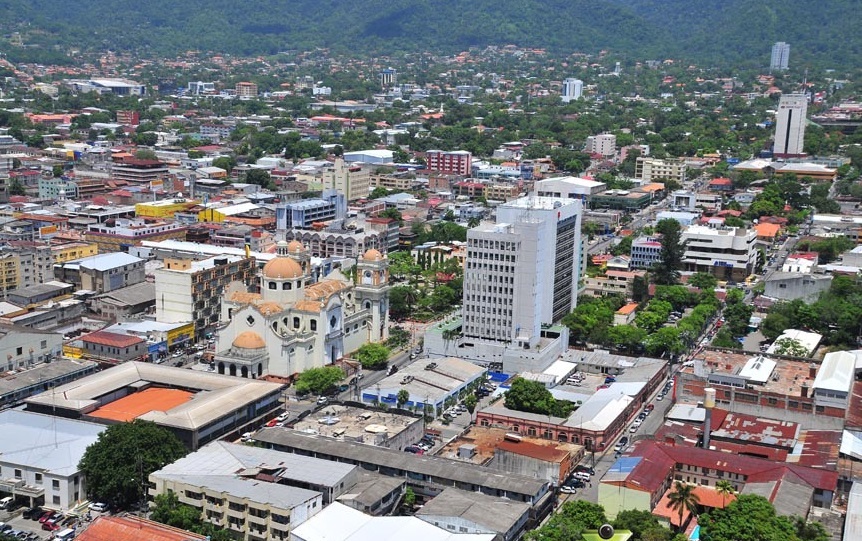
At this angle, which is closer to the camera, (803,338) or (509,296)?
(509,296)

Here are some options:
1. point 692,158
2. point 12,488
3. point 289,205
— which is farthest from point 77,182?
point 692,158

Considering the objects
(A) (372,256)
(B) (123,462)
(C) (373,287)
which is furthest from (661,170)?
(B) (123,462)

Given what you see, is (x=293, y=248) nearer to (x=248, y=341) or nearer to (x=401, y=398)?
(x=248, y=341)

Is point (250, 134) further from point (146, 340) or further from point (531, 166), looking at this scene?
point (146, 340)

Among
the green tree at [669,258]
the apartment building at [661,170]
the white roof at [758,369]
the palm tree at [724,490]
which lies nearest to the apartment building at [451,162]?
the apartment building at [661,170]

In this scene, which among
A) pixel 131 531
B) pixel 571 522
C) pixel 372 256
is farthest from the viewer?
pixel 372 256

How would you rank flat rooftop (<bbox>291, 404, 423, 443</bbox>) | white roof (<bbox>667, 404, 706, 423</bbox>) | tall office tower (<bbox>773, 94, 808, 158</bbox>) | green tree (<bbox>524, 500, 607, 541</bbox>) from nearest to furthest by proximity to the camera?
1. green tree (<bbox>524, 500, 607, 541</bbox>)
2. flat rooftop (<bbox>291, 404, 423, 443</bbox>)
3. white roof (<bbox>667, 404, 706, 423</bbox>)
4. tall office tower (<bbox>773, 94, 808, 158</bbox>)

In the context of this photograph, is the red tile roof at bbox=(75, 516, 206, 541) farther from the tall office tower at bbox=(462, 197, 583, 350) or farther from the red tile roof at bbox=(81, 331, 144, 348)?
the tall office tower at bbox=(462, 197, 583, 350)

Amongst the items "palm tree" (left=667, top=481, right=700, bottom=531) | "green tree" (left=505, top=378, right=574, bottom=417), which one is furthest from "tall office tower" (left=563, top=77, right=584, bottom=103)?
"palm tree" (left=667, top=481, right=700, bottom=531)
